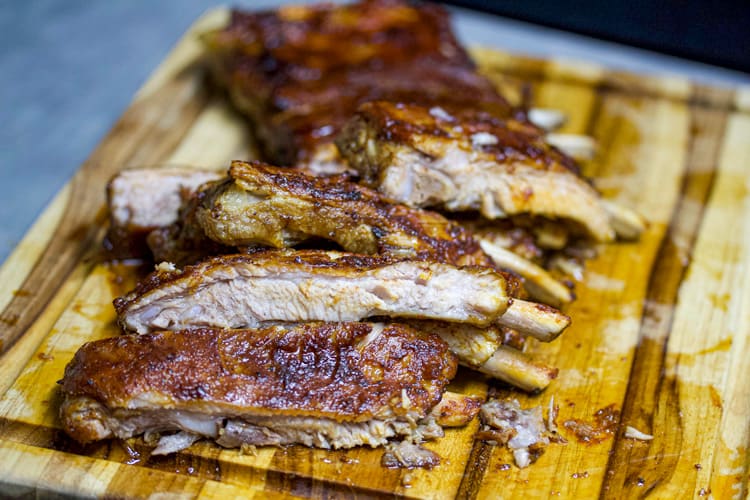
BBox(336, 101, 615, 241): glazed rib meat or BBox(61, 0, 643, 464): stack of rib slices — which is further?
BBox(336, 101, 615, 241): glazed rib meat

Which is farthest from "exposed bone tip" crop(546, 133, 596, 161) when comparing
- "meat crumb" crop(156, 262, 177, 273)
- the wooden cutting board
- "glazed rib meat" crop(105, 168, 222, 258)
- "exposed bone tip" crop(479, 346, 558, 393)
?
"meat crumb" crop(156, 262, 177, 273)

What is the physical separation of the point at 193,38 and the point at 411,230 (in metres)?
3.52

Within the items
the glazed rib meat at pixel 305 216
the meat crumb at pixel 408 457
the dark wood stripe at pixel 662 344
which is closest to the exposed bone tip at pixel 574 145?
the dark wood stripe at pixel 662 344

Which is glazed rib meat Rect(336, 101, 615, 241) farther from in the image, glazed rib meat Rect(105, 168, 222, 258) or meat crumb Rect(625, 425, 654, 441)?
meat crumb Rect(625, 425, 654, 441)

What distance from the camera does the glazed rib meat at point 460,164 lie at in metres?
4.44

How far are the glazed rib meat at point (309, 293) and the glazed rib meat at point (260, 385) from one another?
0.34 ft

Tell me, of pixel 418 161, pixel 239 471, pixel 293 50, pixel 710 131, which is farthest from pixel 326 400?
pixel 710 131

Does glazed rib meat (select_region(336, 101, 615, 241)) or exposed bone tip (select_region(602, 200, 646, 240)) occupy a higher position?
glazed rib meat (select_region(336, 101, 615, 241))

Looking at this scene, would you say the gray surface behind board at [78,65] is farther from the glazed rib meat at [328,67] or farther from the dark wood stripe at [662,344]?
the dark wood stripe at [662,344]

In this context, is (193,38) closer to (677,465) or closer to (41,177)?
(41,177)

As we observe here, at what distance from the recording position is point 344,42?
6.11 metres

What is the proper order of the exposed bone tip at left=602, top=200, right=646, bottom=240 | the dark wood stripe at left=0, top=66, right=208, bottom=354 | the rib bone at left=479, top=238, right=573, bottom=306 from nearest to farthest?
the rib bone at left=479, top=238, right=573, bottom=306
the dark wood stripe at left=0, top=66, right=208, bottom=354
the exposed bone tip at left=602, top=200, right=646, bottom=240

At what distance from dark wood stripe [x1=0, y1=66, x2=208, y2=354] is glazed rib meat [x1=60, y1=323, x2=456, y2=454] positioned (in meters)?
0.98

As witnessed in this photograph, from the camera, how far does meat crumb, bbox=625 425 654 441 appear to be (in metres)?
4.09
